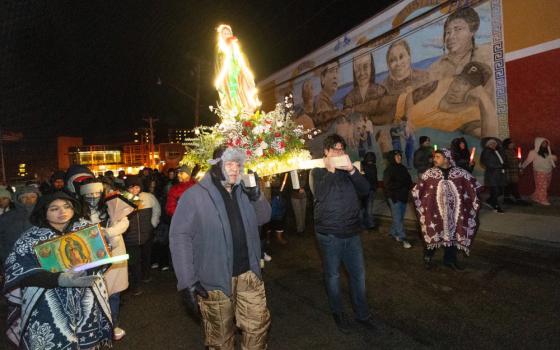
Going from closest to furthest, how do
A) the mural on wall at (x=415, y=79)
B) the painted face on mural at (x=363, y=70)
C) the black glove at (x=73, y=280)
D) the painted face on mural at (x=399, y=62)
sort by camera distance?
the black glove at (x=73, y=280)
the mural on wall at (x=415, y=79)
the painted face on mural at (x=399, y=62)
the painted face on mural at (x=363, y=70)

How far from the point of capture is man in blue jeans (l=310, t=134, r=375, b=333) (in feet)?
13.0

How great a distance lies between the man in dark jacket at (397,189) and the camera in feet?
24.2

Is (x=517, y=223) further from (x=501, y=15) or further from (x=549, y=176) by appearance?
(x=501, y=15)

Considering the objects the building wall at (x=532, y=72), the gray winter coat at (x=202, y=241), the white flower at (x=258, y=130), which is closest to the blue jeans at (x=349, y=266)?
the gray winter coat at (x=202, y=241)

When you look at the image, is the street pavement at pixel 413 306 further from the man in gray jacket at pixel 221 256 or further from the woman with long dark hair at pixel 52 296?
the woman with long dark hair at pixel 52 296

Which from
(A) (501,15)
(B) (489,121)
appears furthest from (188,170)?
(A) (501,15)

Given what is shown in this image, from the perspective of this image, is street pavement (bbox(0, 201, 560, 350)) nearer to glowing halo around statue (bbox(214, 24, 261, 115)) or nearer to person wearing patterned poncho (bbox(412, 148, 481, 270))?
person wearing patterned poncho (bbox(412, 148, 481, 270))

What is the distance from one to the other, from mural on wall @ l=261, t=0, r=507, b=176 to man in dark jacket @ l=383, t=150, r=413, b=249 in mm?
5469

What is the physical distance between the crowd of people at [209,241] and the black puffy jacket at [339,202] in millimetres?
12

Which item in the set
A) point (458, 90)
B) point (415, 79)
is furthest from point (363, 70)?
point (458, 90)

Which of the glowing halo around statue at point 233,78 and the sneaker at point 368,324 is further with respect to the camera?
the glowing halo around statue at point 233,78

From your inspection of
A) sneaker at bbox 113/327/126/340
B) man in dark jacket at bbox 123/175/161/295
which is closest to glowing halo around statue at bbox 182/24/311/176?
man in dark jacket at bbox 123/175/161/295

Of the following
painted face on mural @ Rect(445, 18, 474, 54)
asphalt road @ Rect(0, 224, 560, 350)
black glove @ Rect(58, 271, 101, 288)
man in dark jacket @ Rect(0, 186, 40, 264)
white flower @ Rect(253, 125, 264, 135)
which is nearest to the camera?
black glove @ Rect(58, 271, 101, 288)

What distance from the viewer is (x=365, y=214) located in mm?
9109
